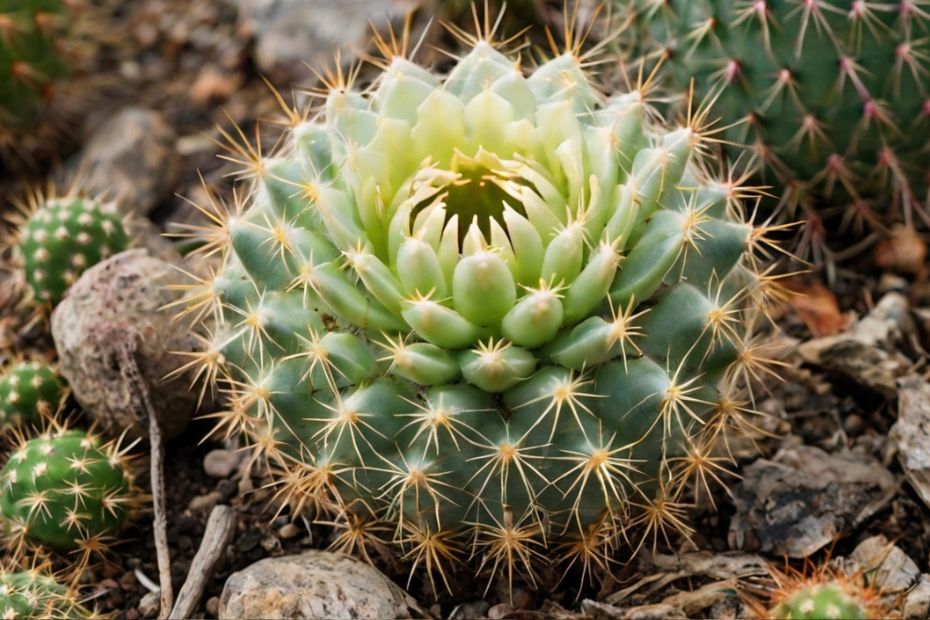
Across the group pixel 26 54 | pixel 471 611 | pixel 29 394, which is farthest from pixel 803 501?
pixel 26 54

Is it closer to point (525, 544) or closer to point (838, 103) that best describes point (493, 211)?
point (525, 544)

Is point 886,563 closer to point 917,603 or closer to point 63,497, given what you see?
point 917,603

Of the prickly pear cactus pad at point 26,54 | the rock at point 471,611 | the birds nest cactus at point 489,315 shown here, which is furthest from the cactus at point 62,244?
the rock at point 471,611

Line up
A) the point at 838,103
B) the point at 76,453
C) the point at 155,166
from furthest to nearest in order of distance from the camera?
the point at 155,166 < the point at 838,103 < the point at 76,453

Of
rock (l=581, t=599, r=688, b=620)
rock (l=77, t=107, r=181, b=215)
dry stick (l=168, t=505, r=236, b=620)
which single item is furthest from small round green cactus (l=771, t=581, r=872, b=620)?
rock (l=77, t=107, r=181, b=215)

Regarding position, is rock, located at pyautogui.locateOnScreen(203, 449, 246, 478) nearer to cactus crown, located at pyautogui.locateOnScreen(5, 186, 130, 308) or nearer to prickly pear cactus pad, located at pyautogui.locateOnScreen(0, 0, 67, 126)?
cactus crown, located at pyautogui.locateOnScreen(5, 186, 130, 308)

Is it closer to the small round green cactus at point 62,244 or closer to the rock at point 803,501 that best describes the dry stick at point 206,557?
the small round green cactus at point 62,244

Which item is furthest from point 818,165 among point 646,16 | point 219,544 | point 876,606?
point 219,544
